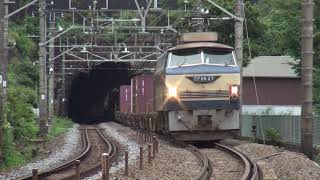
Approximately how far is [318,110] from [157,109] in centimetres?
657

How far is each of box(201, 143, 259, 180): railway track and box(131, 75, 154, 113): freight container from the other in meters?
9.96

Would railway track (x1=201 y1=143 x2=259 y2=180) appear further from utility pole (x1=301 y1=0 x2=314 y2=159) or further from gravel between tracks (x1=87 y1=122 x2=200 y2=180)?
utility pole (x1=301 y1=0 x2=314 y2=159)

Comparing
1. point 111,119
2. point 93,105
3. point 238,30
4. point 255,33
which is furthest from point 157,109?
point 93,105

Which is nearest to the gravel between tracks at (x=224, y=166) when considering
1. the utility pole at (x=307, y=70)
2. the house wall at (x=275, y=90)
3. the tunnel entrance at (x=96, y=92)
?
the utility pole at (x=307, y=70)

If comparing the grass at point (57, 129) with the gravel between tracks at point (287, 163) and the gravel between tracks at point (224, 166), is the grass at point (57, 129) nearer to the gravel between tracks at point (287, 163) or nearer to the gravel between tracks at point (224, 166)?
the gravel between tracks at point (224, 166)

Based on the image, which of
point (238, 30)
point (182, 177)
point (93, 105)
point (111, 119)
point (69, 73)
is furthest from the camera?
point (93, 105)

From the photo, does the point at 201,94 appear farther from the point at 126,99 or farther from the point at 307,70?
the point at 126,99

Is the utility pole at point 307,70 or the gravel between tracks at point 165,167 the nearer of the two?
the gravel between tracks at point 165,167

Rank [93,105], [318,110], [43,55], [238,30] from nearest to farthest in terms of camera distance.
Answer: [318,110]
[238,30]
[43,55]
[93,105]

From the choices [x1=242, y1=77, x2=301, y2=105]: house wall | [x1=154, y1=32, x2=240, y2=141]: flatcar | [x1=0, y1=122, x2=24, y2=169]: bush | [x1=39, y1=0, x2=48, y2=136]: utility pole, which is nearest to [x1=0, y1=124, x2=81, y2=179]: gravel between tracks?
[x1=0, y1=122, x2=24, y2=169]: bush

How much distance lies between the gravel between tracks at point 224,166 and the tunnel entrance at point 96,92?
51.8 meters

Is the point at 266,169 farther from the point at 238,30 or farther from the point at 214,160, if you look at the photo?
the point at 238,30

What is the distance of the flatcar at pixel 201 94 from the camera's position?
22125mm

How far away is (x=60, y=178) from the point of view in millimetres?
15258
